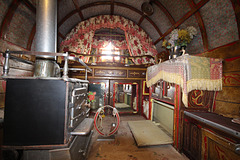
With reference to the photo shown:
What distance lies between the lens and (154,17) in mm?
4402

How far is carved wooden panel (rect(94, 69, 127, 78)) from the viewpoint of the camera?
524cm

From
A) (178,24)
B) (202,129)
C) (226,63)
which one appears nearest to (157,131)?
(202,129)

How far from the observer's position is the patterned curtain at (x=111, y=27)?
15.6 ft

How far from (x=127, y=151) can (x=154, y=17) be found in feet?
17.3

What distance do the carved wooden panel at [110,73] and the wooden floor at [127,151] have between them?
305 cm

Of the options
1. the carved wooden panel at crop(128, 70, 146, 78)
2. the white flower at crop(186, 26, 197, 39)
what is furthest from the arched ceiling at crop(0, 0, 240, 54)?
the carved wooden panel at crop(128, 70, 146, 78)

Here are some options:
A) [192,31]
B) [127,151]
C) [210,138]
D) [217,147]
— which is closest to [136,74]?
[192,31]

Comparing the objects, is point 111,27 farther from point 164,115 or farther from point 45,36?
point 164,115

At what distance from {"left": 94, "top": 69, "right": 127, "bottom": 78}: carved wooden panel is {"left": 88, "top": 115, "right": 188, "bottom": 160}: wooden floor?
3053mm

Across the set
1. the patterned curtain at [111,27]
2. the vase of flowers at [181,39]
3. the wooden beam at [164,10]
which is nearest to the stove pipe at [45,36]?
the patterned curtain at [111,27]

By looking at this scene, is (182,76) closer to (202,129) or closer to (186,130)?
(202,129)

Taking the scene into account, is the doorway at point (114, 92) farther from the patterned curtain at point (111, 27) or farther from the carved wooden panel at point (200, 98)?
the carved wooden panel at point (200, 98)

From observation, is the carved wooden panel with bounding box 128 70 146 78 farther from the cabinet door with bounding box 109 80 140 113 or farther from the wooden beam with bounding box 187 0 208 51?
the wooden beam with bounding box 187 0 208 51

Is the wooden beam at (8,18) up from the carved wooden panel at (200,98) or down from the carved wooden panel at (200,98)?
up
